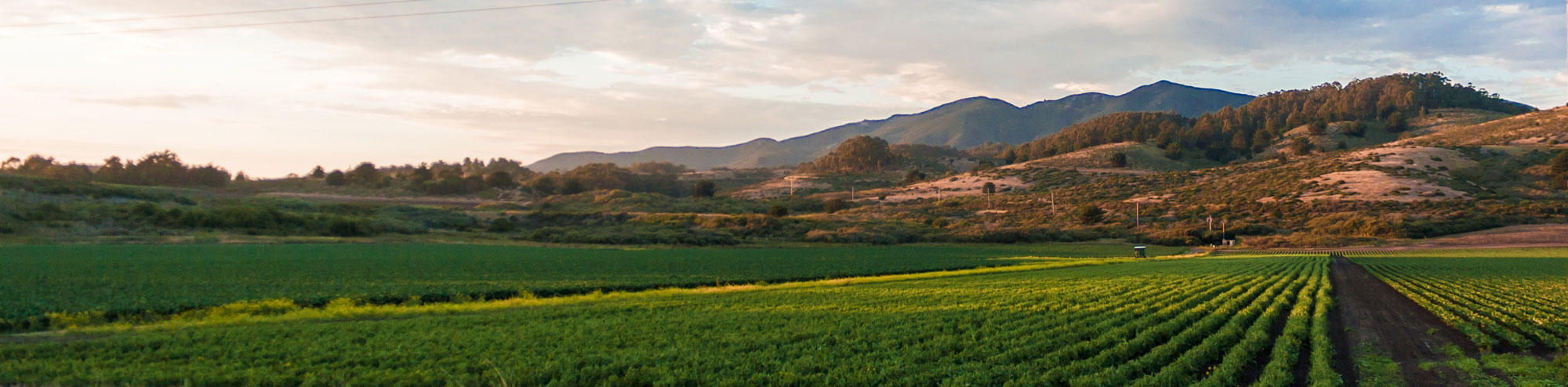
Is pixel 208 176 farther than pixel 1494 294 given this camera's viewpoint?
Yes

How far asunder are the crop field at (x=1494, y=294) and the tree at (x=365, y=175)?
128252 mm

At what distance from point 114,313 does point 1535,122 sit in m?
150

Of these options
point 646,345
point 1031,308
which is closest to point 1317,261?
point 1031,308

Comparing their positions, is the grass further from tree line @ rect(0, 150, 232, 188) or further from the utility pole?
tree line @ rect(0, 150, 232, 188)

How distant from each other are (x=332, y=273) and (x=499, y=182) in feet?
329

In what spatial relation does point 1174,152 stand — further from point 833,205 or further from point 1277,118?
point 833,205

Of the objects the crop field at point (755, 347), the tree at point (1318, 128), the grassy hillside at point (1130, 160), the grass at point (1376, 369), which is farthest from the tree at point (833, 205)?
the grass at point (1376, 369)

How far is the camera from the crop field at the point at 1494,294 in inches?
624

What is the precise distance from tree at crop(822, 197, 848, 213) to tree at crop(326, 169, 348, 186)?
77.8m

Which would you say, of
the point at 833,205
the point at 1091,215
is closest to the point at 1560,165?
the point at 1091,215

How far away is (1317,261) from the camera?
47.6m

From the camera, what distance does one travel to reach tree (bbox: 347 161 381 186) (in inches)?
4850

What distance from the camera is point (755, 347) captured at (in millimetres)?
13766

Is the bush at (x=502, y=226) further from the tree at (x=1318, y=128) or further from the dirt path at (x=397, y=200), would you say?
the tree at (x=1318, y=128)
